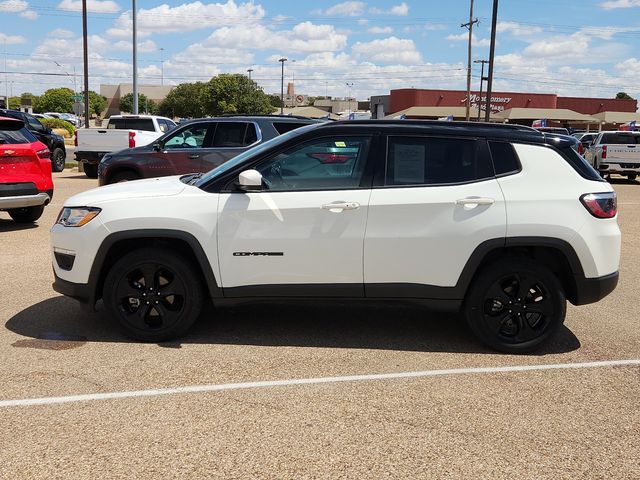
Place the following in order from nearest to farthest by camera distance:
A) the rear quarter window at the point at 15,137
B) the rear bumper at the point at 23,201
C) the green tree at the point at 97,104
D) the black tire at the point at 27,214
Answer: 1. the rear bumper at the point at 23,201
2. the rear quarter window at the point at 15,137
3. the black tire at the point at 27,214
4. the green tree at the point at 97,104

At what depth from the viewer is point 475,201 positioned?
4887mm

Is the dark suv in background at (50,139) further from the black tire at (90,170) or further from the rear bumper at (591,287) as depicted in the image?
the rear bumper at (591,287)

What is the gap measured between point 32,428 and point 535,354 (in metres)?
3.56

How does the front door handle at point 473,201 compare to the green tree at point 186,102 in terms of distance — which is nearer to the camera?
the front door handle at point 473,201

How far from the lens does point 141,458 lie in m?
3.37

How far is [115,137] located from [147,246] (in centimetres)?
1380

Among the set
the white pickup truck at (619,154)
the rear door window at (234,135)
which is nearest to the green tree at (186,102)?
the white pickup truck at (619,154)

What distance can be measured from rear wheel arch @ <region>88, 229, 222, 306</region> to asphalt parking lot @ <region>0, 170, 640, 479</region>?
1.52ft

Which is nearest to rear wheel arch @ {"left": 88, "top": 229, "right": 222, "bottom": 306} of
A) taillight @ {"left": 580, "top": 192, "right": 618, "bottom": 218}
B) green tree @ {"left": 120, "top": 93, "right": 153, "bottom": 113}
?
taillight @ {"left": 580, "top": 192, "right": 618, "bottom": 218}

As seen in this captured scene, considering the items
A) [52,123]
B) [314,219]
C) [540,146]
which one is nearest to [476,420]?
[314,219]

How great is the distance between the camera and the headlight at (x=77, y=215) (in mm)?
5070

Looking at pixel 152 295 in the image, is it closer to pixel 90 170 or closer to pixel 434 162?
pixel 434 162

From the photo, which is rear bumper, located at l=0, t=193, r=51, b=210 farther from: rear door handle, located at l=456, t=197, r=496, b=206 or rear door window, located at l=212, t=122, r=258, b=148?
rear door handle, located at l=456, t=197, r=496, b=206

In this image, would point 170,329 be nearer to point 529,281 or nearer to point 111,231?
point 111,231
